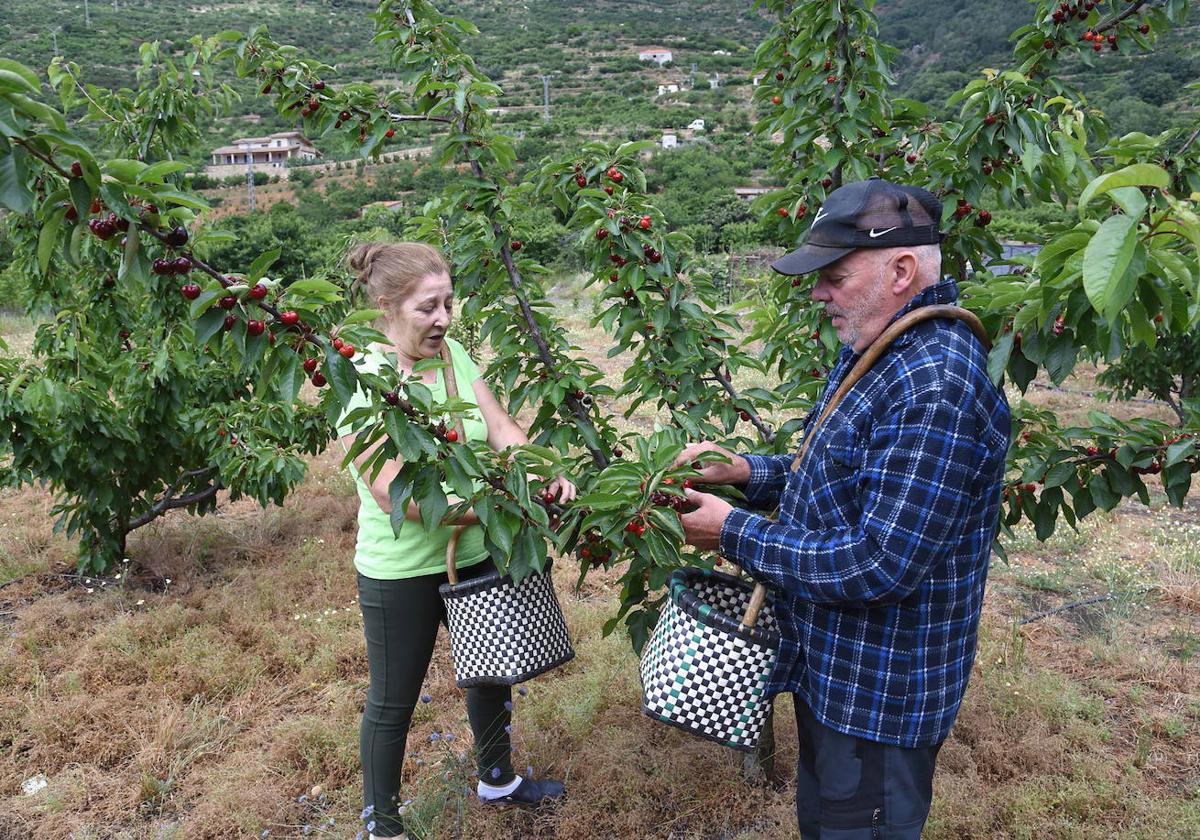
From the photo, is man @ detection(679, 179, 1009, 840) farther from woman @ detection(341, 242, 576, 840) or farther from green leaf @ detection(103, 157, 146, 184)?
green leaf @ detection(103, 157, 146, 184)

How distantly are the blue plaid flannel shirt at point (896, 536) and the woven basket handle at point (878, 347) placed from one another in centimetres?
2

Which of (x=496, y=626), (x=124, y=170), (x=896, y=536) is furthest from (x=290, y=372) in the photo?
(x=896, y=536)

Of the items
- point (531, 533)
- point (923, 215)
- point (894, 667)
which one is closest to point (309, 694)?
point (531, 533)

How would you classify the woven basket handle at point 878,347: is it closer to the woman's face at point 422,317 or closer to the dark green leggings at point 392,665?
the dark green leggings at point 392,665

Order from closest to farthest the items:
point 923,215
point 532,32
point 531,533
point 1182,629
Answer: point 923,215
point 531,533
point 1182,629
point 532,32

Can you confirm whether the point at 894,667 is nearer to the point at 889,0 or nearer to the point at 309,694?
the point at 309,694

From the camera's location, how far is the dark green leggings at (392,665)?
7.09 ft

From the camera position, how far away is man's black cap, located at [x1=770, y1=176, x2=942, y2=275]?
1441 mm

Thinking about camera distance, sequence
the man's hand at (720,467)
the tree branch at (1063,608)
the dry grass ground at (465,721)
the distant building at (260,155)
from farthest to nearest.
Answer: the distant building at (260,155), the tree branch at (1063,608), the dry grass ground at (465,721), the man's hand at (720,467)

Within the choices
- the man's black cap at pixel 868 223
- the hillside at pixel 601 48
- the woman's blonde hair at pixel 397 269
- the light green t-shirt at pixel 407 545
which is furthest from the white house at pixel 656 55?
the man's black cap at pixel 868 223

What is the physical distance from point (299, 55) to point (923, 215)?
2.14m

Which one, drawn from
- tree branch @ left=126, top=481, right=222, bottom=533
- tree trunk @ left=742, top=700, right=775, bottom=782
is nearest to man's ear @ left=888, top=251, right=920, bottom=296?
tree trunk @ left=742, top=700, right=775, bottom=782

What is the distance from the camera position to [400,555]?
2125 millimetres

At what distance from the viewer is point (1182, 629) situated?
12.2 ft
